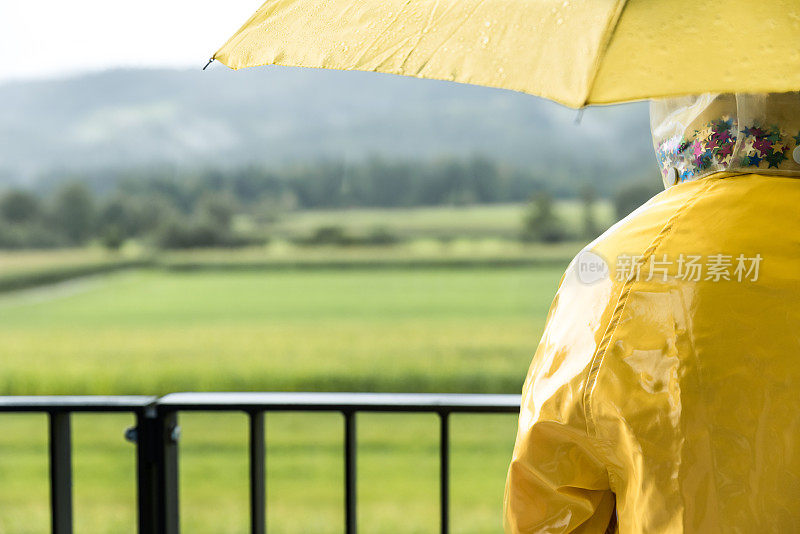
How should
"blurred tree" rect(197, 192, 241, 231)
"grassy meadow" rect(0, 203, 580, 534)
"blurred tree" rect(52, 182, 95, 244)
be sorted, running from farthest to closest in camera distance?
1. "blurred tree" rect(197, 192, 241, 231)
2. "grassy meadow" rect(0, 203, 580, 534)
3. "blurred tree" rect(52, 182, 95, 244)

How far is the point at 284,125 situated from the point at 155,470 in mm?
16874

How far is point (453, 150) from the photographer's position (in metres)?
16.7

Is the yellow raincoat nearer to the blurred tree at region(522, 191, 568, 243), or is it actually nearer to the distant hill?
the blurred tree at region(522, 191, 568, 243)

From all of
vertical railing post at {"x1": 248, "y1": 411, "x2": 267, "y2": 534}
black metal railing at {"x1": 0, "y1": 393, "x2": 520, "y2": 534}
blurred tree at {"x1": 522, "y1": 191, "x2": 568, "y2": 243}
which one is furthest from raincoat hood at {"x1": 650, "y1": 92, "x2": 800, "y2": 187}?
blurred tree at {"x1": 522, "y1": 191, "x2": 568, "y2": 243}

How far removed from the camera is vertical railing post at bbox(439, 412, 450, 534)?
4.21 feet

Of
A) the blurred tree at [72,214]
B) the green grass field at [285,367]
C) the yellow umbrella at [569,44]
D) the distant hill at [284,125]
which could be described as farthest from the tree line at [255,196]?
the yellow umbrella at [569,44]

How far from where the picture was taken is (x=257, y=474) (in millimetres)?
1347

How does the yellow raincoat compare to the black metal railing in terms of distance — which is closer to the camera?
the yellow raincoat

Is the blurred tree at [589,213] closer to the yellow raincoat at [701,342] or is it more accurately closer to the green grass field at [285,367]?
the green grass field at [285,367]

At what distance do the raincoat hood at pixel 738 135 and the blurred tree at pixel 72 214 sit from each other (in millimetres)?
15138

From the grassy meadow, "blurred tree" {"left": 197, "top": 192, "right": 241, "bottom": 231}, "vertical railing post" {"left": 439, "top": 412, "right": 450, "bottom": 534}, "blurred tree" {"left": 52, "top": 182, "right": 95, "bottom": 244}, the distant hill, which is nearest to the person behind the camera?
"vertical railing post" {"left": 439, "top": 412, "right": 450, "bottom": 534}

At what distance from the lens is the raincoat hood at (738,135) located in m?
0.72

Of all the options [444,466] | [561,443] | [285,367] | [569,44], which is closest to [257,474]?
[444,466]

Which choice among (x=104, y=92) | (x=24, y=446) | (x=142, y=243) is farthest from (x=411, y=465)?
(x=104, y=92)
